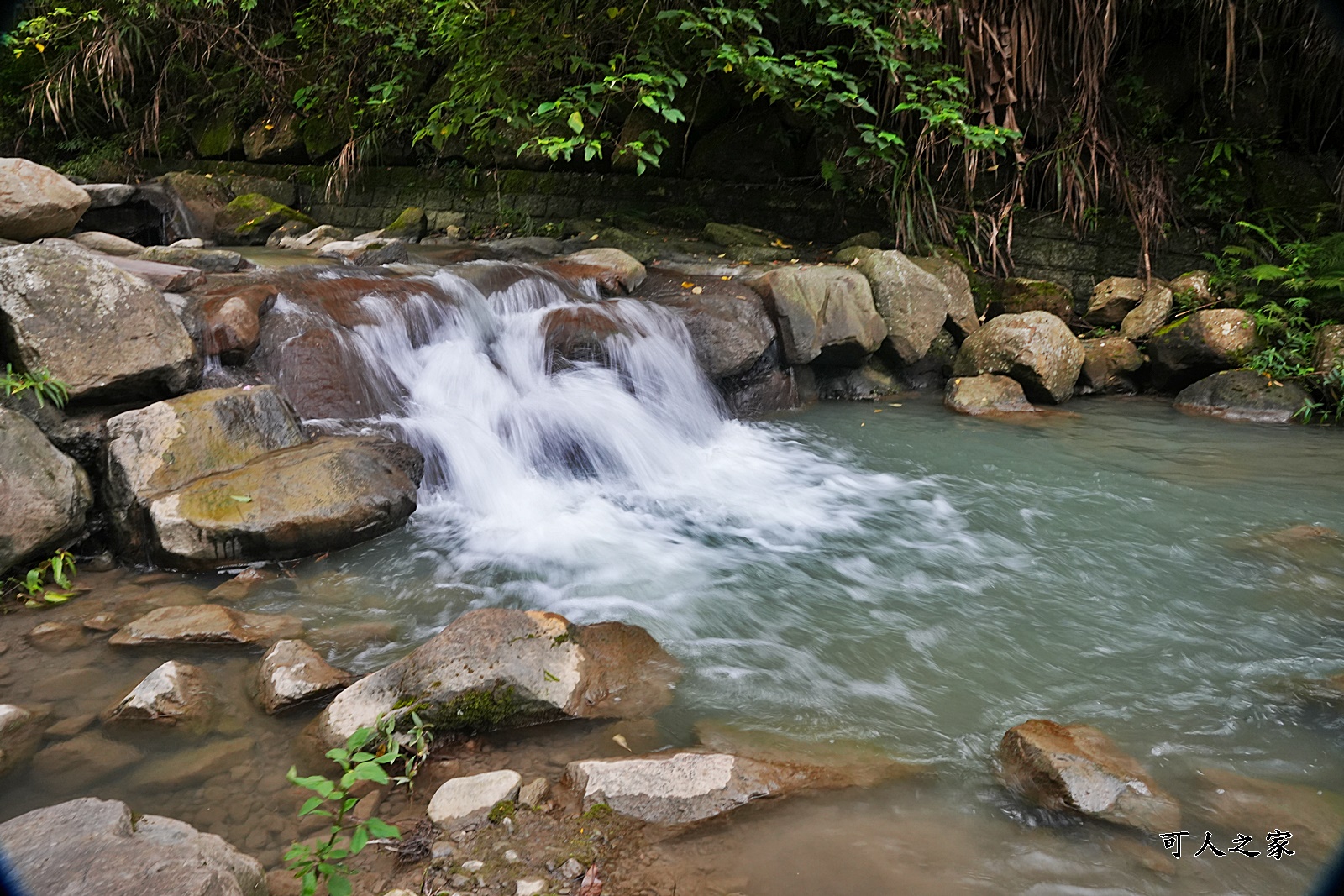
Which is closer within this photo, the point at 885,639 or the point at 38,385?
the point at 885,639

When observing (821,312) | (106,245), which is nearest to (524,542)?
(821,312)

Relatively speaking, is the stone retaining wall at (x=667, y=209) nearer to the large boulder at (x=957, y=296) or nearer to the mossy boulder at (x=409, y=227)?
the mossy boulder at (x=409, y=227)

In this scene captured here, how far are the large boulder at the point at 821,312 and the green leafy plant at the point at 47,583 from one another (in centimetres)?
525

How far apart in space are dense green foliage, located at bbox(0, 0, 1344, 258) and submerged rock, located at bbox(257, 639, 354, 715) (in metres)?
4.59

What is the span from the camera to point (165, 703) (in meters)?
2.58

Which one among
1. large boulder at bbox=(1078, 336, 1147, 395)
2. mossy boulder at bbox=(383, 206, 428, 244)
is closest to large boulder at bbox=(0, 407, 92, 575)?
mossy boulder at bbox=(383, 206, 428, 244)

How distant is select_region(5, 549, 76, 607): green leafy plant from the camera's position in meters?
3.40

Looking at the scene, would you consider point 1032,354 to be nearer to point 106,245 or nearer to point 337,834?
point 337,834

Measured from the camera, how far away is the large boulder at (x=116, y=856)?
1542 mm

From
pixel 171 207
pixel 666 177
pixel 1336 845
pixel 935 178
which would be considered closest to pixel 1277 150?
pixel 935 178

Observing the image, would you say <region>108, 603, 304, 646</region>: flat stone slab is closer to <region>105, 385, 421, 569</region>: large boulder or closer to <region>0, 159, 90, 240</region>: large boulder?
<region>105, 385, 421, 569</region>: large boulder

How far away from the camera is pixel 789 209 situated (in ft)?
30.3

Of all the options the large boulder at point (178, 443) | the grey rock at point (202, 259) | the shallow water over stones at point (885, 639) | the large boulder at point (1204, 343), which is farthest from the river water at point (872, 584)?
the grey rock at point (202, 259)

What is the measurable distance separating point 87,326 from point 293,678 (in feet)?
8.71
